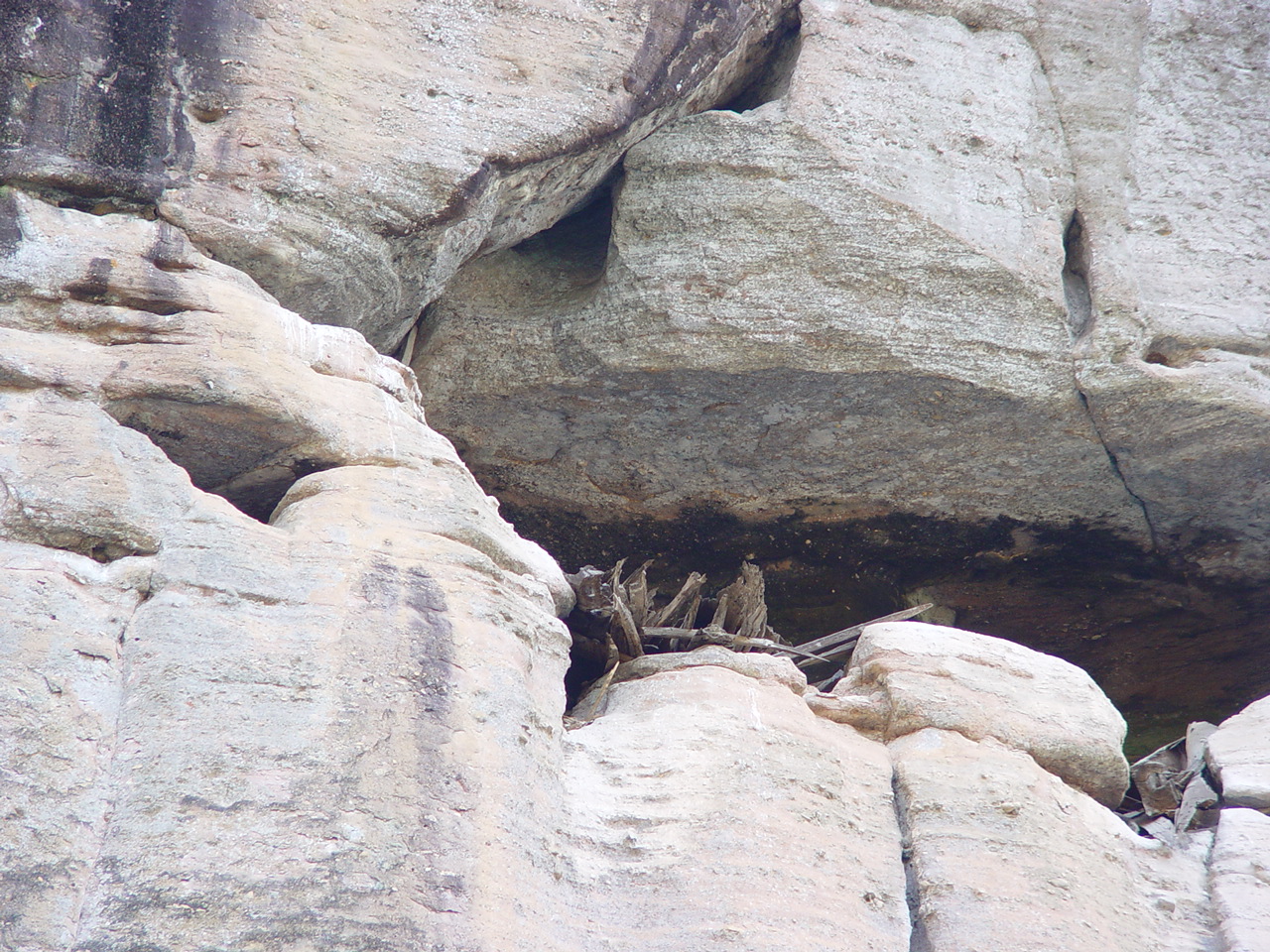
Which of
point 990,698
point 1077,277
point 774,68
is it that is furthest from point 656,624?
point 774,68

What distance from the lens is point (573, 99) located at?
13.2 ft

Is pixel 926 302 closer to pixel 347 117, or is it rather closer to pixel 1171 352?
pixel 1171 352

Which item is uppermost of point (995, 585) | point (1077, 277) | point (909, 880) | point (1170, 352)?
point (1077, 277)

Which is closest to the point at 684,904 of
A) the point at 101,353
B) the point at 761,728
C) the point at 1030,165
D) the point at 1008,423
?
the point at 761,728

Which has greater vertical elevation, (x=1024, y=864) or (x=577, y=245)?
(x=577, y=245)

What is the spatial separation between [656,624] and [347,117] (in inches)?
76.9

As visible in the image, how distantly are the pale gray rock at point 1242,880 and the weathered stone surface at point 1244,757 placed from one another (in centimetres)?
9

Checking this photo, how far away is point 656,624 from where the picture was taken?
426cm

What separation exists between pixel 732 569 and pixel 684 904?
262cm

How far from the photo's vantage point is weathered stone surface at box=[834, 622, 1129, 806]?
363 cm

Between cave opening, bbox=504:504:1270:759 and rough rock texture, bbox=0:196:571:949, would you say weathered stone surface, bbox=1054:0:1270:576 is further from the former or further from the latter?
rough rock texture, bbox=0:196:571:949

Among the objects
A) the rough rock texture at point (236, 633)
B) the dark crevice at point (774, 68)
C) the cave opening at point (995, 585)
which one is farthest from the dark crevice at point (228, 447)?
the dark crevice at point (774, 68)

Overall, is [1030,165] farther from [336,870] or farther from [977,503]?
[336,870]

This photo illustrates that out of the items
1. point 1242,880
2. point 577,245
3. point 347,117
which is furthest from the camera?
point 577,245
